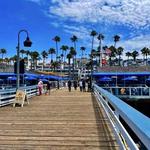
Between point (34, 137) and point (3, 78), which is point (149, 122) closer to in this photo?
point (34, 137)

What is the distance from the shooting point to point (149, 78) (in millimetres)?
53125

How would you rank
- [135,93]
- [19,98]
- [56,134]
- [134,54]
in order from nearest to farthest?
[56,134] → [19,98] → [135,93] → [134,54]

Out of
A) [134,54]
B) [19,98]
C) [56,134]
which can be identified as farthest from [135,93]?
[134,54]

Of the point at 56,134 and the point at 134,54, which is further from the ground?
the point at 134,54

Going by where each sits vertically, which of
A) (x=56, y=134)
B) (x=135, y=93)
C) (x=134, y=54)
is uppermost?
(x=134, y=54)

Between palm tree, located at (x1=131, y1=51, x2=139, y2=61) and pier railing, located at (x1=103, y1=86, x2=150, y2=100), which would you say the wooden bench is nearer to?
pier railing, located at (x1=103, y1=86, x2=150, y2=100)

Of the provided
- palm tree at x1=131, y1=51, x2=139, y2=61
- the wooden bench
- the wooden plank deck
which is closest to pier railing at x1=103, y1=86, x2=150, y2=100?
the wooden bench

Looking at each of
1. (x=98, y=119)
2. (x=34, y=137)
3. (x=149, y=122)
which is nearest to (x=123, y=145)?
(x=149, y=122)

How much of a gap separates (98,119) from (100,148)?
5.87 metres

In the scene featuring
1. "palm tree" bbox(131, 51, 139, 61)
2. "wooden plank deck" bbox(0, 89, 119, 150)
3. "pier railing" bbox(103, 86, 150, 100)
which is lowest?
"wooden plank deck" bbox(0, 89, 119, 150)

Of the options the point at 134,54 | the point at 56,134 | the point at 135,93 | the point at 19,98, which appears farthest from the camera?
the point at 134,54

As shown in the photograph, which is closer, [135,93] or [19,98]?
[19,98]

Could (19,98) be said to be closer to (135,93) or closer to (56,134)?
(56,134)

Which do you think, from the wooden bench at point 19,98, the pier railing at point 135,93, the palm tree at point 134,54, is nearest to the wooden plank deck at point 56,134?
the wooden bench at point 19,98
